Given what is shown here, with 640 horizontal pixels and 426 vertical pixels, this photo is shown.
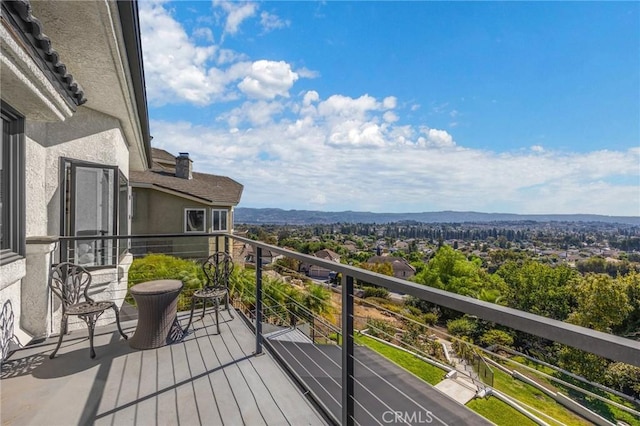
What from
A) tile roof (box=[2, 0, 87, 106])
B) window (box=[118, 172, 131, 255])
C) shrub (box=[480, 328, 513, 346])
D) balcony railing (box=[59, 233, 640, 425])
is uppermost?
tile roof (box=[2, 0, 87, 106])

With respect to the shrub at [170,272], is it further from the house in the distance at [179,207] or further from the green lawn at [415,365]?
the green lawn at [415,365]

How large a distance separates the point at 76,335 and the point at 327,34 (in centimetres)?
1602

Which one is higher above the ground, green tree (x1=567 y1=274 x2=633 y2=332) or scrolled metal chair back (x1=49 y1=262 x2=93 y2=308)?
scrolled metal chair back (x1=49 y1=262 x2=93 y2=308)

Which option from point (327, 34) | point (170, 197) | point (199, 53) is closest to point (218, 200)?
point (170, 197)

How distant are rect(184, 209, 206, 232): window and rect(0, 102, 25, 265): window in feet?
39.2

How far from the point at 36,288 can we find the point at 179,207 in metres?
11.5

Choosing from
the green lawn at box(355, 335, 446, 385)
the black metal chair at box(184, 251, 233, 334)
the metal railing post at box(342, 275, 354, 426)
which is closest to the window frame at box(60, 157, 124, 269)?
the black metal chair at box(184, 251, 233, 334)

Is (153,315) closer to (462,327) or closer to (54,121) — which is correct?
(54,121)

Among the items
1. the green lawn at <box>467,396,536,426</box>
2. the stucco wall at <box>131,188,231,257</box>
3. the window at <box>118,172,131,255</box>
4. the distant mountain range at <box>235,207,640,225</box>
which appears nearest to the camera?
the window at <box>118,172,131,255</box>

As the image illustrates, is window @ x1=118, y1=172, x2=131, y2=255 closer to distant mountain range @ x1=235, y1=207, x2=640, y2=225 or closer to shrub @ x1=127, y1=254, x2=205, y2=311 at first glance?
shrub @ x1=127, y1=254, x2=205, y2=311

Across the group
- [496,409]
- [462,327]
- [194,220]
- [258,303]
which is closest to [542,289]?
[462,327]

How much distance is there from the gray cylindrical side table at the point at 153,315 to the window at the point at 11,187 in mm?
1189

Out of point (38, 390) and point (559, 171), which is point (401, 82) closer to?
point (38, 390)

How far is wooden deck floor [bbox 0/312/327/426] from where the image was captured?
2.46 m
